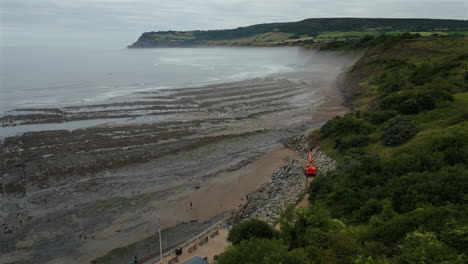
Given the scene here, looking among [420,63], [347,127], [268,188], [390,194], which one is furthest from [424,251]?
[420,63]

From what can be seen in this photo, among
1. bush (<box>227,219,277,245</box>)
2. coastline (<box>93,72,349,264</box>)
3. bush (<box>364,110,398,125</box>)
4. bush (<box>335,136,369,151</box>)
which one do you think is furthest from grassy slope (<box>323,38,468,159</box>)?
bush (<box>227,219,277,245</box>)

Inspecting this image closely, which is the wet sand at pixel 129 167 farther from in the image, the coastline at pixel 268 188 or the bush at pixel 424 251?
the bush at pixel 424 251

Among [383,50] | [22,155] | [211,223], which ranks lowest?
[211,223]

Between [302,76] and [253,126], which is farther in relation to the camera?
[302,76]

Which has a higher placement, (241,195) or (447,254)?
(447,254)

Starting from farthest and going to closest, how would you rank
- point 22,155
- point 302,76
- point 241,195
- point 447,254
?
point 302,76 → point 22,155 → point 241,195 → point 447,254

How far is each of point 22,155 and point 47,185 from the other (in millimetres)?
9374

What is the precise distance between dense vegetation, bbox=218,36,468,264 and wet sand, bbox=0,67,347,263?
8.01m

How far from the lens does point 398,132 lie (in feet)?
96.2

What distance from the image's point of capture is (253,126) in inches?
1925

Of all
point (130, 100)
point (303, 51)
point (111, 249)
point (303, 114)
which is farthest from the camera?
point (303, 51)

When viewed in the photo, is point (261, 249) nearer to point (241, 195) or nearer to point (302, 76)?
point (241, 195)

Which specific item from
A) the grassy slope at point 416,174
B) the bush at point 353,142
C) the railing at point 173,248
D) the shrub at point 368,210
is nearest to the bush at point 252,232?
the railing at point 173,248

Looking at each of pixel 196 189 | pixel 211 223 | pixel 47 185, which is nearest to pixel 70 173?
pixel 47 185
